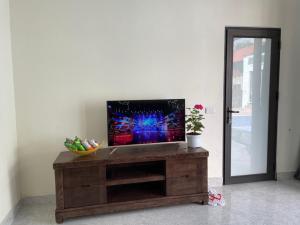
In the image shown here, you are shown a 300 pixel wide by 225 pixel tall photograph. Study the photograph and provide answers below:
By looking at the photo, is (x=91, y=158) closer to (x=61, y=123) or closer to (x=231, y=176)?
(x=61, y=123)

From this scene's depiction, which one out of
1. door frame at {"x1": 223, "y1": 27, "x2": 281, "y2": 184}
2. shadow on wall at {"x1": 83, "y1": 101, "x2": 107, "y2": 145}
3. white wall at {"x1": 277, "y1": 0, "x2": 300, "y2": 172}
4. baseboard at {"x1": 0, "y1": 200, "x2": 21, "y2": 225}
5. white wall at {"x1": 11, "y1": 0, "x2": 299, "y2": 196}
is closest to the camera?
baseboard at {"x1": 0, "y1": 200, "x2": 21, "y2": 225}

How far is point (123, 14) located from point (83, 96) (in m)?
1.12

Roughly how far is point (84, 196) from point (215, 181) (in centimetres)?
182

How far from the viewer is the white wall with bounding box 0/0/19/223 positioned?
A: 2438 millimetres

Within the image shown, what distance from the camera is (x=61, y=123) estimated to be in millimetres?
2947

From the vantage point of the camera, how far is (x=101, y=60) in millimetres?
2984

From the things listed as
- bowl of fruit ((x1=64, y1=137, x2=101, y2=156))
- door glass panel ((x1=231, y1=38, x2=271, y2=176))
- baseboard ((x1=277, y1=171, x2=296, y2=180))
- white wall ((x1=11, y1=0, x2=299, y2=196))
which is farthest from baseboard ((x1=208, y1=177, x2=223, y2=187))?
bowl of fruit ((x1=64, y1=137, x2=101, y2=156))

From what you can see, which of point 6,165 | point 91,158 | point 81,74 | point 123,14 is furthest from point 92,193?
point 123,14

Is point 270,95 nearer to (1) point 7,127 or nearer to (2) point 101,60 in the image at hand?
(2) point 101,60

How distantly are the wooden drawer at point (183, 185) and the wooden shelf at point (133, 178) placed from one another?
5.2 inches

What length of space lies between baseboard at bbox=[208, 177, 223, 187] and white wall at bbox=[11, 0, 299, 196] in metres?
0.44

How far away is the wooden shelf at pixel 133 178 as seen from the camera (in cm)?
262

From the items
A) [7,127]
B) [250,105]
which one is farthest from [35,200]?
[250,105]

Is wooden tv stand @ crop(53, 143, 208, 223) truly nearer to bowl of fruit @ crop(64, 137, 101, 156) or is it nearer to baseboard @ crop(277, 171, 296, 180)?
bowl of fruit @ crop(64, 137, 101, 156)
